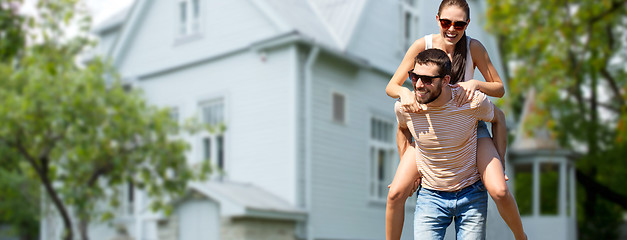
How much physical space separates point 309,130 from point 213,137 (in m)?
2.80

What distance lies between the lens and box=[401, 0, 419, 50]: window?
15.5 meters

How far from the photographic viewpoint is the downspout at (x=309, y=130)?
14.1 meters

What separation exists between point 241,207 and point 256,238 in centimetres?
87

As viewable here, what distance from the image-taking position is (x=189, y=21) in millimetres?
16516

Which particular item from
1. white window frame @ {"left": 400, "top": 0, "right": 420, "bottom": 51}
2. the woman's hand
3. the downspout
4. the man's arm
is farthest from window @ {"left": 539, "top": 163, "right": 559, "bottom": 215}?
the woman's hand

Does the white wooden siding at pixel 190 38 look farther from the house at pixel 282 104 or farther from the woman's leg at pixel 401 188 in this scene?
the woman's leg at pixel 401 188

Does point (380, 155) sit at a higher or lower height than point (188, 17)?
lower

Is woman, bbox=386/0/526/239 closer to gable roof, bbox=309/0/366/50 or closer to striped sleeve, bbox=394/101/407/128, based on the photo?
striped sleeve, bbox=394/101/407/128

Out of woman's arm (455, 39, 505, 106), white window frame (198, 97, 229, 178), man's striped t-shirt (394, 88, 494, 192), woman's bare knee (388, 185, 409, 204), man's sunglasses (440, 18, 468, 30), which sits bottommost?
woman's bare knee (388, 185, 409, 204)

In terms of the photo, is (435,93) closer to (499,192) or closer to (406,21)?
(499,192)

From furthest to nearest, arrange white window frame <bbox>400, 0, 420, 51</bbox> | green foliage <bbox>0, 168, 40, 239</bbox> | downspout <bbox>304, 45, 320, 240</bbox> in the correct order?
1. green foliage <bbox>0, 168, 40, 239</bbox>
2. white window frame <bbox>400, 0, 420, 51</bbox>
3. downspout <bbox>304, 45, 320, 240</bbox>

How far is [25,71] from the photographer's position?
12.8 meters

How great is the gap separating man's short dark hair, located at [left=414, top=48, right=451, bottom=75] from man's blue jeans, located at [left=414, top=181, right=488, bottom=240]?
1.67 feet

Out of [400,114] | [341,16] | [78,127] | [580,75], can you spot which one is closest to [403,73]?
[400,114]
